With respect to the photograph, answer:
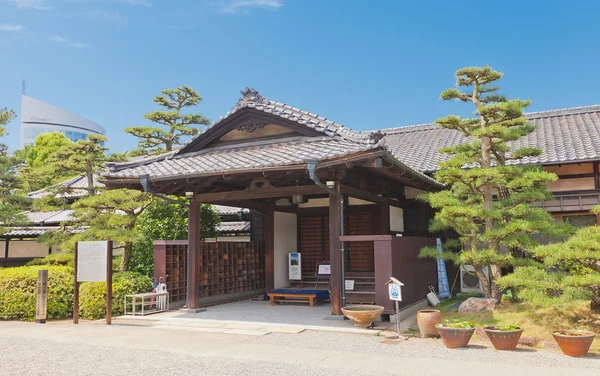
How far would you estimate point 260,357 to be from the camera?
6.85 m

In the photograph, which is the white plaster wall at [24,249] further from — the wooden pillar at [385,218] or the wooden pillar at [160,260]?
the wooden pillar at [385,218]

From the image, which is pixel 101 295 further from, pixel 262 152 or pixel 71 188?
pixel 71 188

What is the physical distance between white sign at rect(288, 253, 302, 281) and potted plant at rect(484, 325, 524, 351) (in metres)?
7.55

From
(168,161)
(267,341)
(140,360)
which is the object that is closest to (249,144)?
(168,161)

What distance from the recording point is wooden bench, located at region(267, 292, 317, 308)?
11820 millimetres

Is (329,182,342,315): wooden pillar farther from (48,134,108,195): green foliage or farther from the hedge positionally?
(48,134,108,195): green foliage

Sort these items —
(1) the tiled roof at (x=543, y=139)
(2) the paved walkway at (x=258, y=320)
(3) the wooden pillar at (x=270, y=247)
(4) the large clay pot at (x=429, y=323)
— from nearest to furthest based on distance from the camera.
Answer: (4) the large clay pot at (x=429, y=323)
(2) the paved walkway at (x=258, y=320)
(1) the tiled roof at (x=543, y=139)
(3) the wooden pillar at (x=270, y=247)

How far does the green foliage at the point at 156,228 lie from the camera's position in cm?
1384

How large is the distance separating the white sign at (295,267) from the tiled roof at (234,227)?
3.04m

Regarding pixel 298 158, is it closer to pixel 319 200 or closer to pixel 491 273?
pixel 491 273

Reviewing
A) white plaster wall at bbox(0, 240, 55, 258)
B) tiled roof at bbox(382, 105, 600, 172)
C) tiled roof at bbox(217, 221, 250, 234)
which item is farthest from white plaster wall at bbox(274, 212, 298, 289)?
white plaster wall at bbox(0, 240, 55, 258)

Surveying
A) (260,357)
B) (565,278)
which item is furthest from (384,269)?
(260,357)

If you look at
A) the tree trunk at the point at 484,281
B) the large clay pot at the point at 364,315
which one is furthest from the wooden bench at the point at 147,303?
the tree trunk at the point at 484,281

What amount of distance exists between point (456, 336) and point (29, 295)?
945 cm
